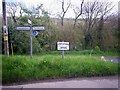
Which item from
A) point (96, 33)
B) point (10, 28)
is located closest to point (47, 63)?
point (10, 28)

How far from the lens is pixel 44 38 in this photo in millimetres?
12133

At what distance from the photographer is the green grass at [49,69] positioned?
5820 millimetres

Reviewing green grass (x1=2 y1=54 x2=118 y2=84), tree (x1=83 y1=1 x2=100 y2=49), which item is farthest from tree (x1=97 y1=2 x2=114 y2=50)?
green grass (x1=2 y1=54 x2=118 y2=84)

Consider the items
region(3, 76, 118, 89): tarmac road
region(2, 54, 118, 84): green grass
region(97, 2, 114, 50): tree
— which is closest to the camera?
region(3, 76, 118, 89): tarmac road

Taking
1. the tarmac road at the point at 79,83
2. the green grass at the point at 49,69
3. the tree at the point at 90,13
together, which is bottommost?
the tarmac road at the point at 79,83

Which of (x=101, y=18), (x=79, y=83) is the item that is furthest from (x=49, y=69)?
(x=101, y=18)

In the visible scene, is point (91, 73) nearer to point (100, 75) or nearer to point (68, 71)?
point (100, 75)

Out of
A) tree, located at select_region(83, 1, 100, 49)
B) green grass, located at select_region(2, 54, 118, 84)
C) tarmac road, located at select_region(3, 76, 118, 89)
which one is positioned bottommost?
tarmac road, located at select_region(3, 76, 118, 89)

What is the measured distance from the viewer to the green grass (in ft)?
19.1

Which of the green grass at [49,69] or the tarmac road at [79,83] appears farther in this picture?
the green grass at [49,69]

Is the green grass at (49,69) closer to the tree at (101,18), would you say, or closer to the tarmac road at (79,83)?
the tarmac road at (79,83)

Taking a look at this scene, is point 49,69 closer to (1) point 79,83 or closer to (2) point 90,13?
(1) point 79,83

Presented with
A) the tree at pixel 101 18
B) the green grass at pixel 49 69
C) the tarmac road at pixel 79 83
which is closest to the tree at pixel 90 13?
the tree at pixel 101 18

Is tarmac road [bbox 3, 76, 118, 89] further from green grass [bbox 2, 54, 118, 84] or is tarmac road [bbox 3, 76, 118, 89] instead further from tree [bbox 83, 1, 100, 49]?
tree [bbox 83, 1, 100, 49]
